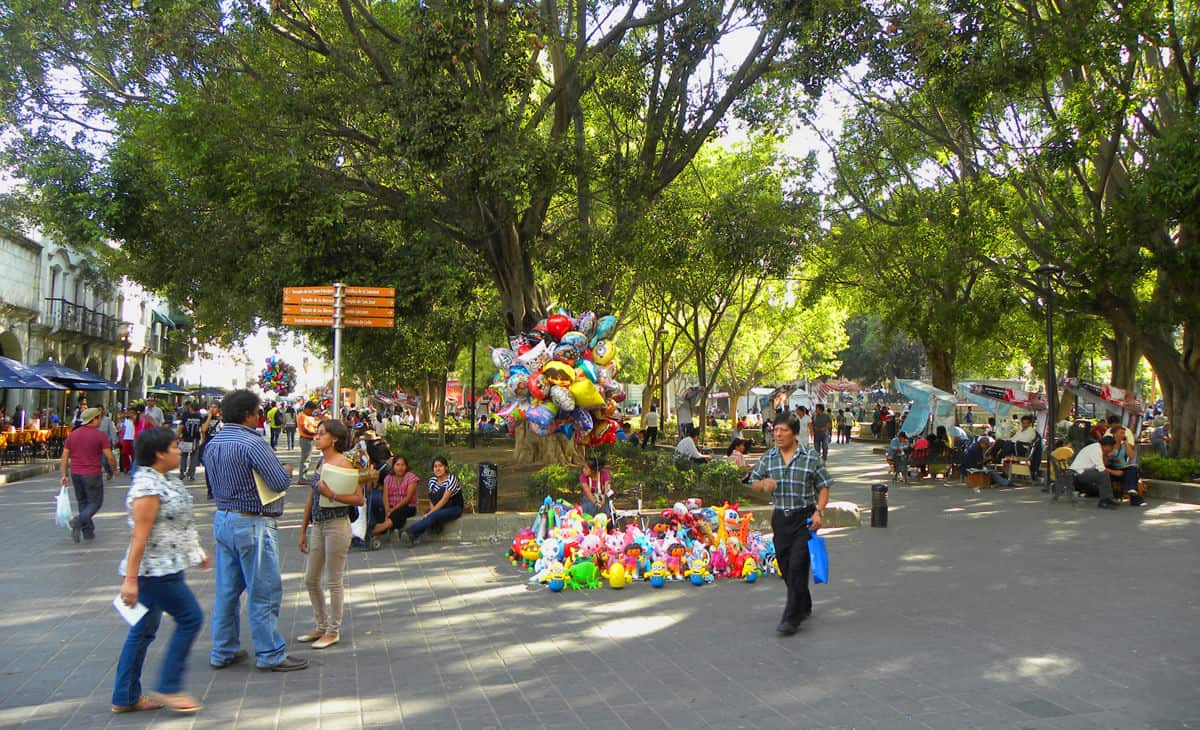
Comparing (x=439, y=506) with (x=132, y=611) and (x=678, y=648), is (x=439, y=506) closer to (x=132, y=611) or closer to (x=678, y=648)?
(x=678, y=648)

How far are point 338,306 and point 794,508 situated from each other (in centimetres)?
637

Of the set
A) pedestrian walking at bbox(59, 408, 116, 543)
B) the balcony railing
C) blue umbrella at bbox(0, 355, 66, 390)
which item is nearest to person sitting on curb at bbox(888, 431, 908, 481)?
pedestrian walking at bbox(59, 408, 116, 543)

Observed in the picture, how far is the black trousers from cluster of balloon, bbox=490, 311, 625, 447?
12.8 ft

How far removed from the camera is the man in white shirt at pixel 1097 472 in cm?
Result: 1425

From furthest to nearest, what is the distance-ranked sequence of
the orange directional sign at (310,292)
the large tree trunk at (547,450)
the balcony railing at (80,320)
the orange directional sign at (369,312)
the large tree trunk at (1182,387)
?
the balcony railing at (80,320), the large tree trunk at (1182,387), the large tree trunk at (547,450), the orange directional sign at (369,312), the orange directional sign at (310,292)

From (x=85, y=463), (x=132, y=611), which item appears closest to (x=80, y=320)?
(x=85, y=463)

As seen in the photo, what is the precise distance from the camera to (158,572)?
4.89 meters

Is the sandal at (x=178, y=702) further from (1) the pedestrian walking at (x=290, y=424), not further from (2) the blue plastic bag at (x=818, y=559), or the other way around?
(1) the pedestrian walking at (x=290, y=424)

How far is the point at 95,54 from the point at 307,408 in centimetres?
676

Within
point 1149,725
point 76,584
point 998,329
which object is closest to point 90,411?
point 76,584

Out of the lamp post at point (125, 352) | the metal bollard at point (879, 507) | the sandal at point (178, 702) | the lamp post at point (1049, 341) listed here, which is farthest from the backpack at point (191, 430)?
the lamp post at point (125, 352)

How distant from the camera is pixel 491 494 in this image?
11383 millimetres

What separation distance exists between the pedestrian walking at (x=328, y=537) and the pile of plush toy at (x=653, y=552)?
252cm

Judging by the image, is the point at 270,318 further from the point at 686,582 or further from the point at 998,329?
the point at 998,329
